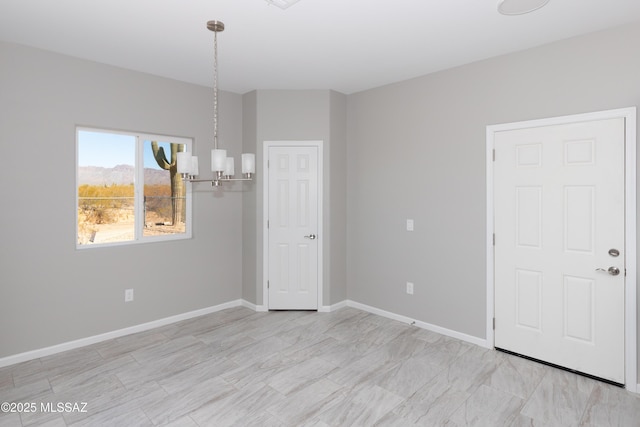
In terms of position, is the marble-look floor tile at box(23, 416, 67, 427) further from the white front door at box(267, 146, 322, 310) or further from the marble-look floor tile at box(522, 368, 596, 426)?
the marble-look floor tile at box(522, 368, 596, 426)

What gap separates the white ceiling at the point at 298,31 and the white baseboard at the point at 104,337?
Result: 2.65 m

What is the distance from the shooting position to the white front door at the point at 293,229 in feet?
14.5

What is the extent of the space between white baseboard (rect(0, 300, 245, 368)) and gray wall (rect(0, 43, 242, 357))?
5cm

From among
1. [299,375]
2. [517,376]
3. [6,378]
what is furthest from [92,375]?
[517,376]

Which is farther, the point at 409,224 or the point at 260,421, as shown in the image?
the point at 409,224

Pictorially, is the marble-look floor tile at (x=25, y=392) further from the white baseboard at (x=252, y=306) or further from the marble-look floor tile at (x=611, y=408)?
the marble-look floor tile at (x=611, y=408)

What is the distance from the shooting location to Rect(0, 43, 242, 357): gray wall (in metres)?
3.04

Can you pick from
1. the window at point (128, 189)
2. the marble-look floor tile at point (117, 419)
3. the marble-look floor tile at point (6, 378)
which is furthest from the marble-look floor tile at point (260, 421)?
the window at point (128, 189)

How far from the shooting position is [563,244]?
300cm

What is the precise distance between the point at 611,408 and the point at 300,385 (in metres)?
2.15

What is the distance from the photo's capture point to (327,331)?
12.6ft

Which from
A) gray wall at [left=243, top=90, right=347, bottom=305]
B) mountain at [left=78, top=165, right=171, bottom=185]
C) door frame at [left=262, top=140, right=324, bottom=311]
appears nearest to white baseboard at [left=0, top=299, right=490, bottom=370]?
gray wall at [left=243, top=90, right=347, bottom=305]

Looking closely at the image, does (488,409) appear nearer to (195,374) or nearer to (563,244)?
(563,244)

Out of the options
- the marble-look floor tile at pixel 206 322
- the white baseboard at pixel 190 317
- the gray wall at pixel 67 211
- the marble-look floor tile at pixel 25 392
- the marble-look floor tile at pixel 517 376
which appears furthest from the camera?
the marble-look floor tile at pixel 206 322
